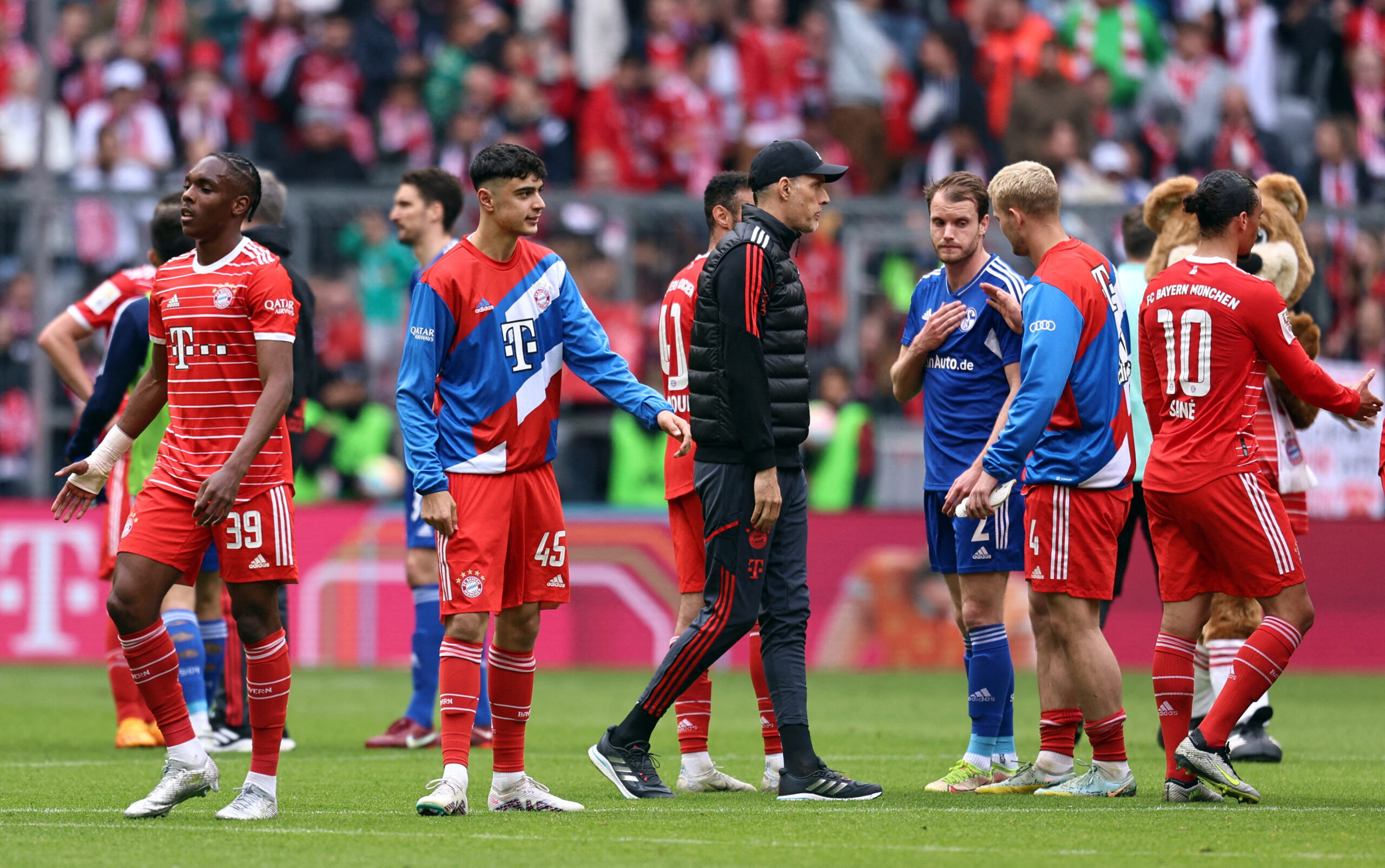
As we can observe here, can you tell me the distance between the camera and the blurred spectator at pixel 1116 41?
19.7 meters

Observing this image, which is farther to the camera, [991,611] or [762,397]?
[991,611]

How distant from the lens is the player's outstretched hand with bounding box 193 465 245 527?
6488 mm

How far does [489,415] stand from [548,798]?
4.93ft

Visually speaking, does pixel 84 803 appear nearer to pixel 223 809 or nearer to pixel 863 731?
pixel 223 809

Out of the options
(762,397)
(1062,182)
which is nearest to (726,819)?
(762,397)

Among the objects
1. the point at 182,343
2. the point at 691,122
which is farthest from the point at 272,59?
the point at 182,343

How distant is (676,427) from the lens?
6.88m

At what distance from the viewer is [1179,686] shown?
7.45 m

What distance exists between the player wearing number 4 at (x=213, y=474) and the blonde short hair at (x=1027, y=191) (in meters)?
2.95

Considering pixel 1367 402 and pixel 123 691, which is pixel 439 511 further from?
pixel 123 691

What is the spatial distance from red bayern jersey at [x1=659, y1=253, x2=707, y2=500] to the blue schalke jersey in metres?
1.04

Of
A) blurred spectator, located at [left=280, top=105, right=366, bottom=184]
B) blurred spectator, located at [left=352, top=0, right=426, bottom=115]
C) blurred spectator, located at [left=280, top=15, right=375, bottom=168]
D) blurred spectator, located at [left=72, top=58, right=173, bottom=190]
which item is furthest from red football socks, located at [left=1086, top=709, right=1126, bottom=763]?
blurred spectator, located at [left=352, top=0, right=426, bottom=115]

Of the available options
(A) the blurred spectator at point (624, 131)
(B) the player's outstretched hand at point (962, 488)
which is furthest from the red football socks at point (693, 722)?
(A) the blurred spectator at point (624, 131)

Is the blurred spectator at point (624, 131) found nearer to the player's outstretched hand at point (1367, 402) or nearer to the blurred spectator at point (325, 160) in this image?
the blurred spectator at point (325, 160)
